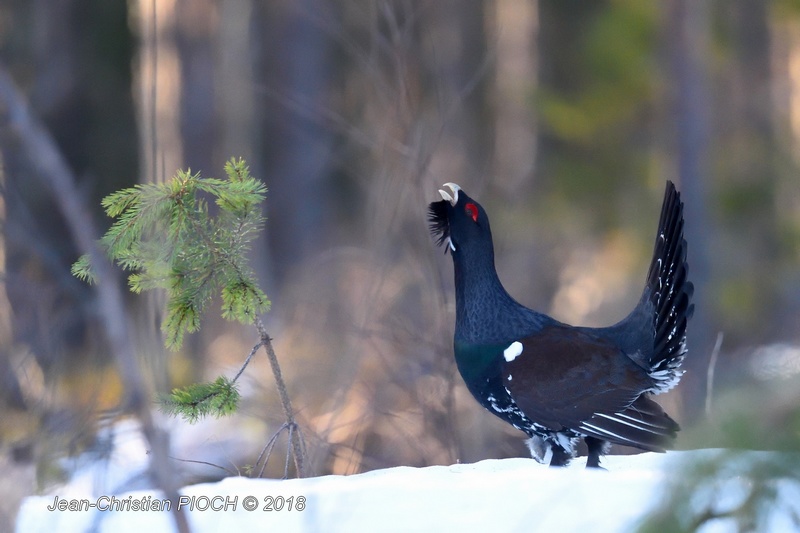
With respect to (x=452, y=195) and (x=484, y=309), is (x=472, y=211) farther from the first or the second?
(x=484, y=309)

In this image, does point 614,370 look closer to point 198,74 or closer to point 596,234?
point 596,234

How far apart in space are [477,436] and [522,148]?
525 inches

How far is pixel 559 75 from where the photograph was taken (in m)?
21.1

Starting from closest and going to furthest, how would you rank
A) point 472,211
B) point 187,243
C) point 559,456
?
point 187,243 < point 559,456 < point 472,211

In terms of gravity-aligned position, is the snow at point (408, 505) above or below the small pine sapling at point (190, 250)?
below

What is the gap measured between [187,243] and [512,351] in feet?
4.77

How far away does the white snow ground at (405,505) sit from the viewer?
2.41 m

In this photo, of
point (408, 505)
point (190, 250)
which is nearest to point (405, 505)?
point (408, 505)

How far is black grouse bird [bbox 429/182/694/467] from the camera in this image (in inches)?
146

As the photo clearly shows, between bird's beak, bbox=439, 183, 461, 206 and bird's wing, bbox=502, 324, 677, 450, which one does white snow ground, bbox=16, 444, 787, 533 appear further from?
bird's beak, bbox=439, 183, 461, 206

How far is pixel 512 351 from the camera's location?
3.78 metres

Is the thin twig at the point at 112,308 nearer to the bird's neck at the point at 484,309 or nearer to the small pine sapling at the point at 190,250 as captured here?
the small pine sapling at the point at 190,250

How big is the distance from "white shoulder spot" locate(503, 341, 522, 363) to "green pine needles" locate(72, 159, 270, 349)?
113 centimetres

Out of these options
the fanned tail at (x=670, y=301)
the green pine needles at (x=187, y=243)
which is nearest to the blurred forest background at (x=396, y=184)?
the green pine needles at (x=187, y=243)
